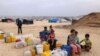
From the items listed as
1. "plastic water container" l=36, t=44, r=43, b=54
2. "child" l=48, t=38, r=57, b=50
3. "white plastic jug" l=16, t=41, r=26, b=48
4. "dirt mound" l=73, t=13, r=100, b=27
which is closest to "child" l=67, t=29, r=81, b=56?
"child" l=48, t=38, r=57, b=50

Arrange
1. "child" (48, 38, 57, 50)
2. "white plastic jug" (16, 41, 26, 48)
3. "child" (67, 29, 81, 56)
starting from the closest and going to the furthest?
"child" (67, 29, 81, 56) → "child" (48, 38, 57, 50) → "white plastic jug" (16, 41, 26, 48)

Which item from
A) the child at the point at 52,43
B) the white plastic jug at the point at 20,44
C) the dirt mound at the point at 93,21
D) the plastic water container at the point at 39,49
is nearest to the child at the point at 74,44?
the child at the point at 52,43

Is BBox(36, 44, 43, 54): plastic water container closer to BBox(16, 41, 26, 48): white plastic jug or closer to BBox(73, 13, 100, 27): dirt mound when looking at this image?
BBox(16, 41, 26, 48): white plastic jug

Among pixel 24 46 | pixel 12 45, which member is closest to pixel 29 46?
pixel 24 46

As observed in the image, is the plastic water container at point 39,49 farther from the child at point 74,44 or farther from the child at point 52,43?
the child at point 74,44

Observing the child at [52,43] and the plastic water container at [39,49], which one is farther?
the child at [52,43]

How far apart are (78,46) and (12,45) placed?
475 cm

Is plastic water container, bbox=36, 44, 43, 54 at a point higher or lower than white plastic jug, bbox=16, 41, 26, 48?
higher

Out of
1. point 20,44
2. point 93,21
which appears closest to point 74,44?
point 20,44

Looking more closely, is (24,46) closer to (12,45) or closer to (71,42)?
(12,45)

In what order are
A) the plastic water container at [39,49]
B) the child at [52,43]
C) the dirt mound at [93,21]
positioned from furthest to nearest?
1. the dirt mound at [93,21]
2. the child at [52,43]
3. the plastic water container at [39,49]

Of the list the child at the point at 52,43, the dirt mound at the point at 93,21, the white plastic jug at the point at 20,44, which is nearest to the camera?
the child at the point at 52,43

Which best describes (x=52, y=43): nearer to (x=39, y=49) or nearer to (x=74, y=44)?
(x=39, y=49)

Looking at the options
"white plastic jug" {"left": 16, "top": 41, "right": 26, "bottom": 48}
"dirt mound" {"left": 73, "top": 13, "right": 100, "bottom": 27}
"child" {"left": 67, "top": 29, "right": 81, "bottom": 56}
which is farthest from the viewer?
"dirt mound" {"left": 73, "top": 13, "right": 100, "bottom": 27}
